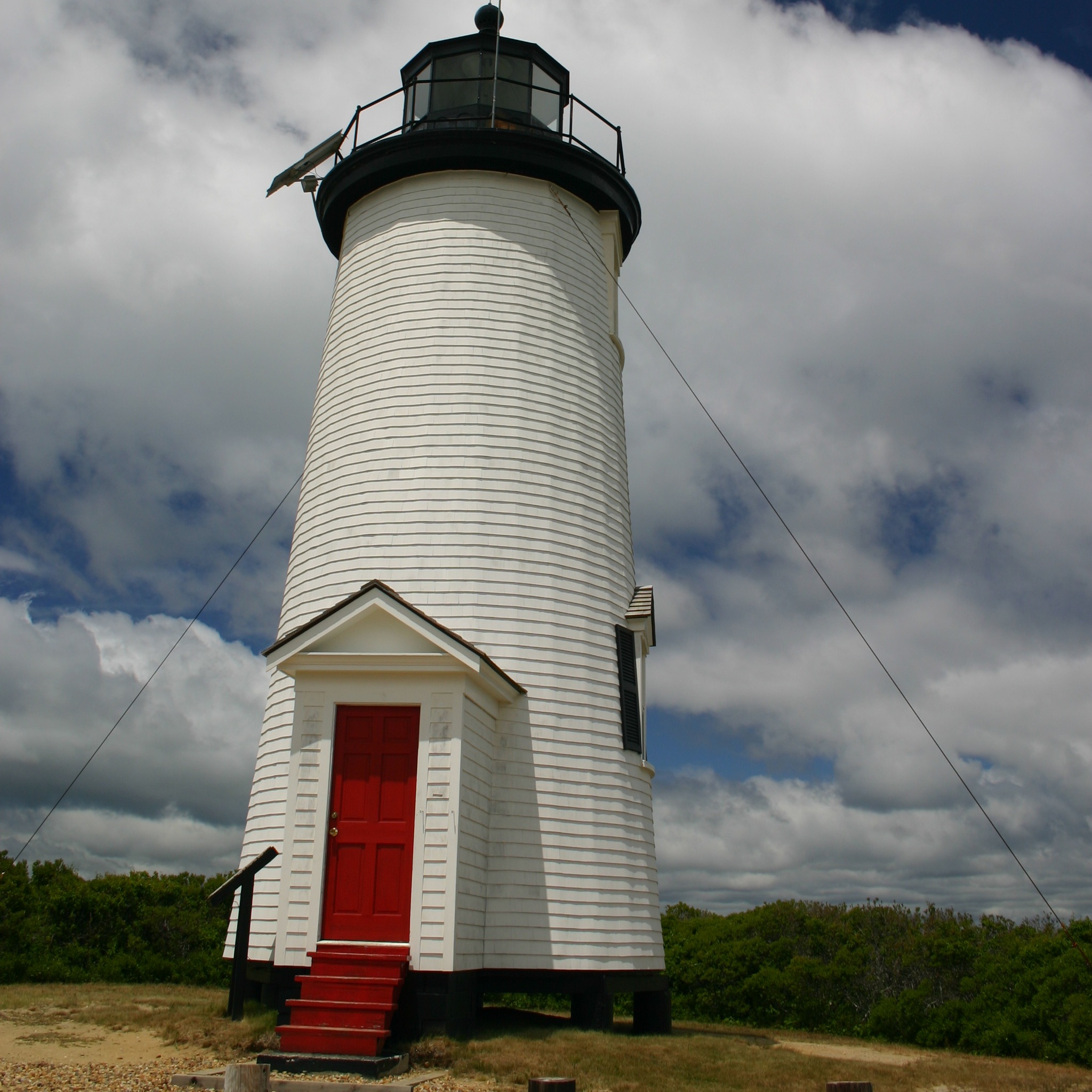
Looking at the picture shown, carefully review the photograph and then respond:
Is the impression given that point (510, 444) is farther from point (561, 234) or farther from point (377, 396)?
point (561, 234)

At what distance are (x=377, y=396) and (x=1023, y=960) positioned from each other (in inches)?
417

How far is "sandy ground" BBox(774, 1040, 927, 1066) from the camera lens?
382 inches

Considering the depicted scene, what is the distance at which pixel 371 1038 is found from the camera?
294 inches

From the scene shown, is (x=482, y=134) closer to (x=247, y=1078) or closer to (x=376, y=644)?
(x=376, y=644)

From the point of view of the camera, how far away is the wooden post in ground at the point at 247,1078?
600 cm

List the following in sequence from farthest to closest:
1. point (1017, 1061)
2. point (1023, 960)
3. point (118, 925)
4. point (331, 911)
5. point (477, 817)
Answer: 1. point (118, 925)
2. point (1023, 960)
3. point (1017, 1061)
4. point (477, 817)
5. point (331, 911)

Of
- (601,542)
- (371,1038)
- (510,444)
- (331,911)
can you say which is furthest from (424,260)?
(371,1038)

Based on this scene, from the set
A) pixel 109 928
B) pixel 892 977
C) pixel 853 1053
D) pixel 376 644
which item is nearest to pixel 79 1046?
pixel 376 644

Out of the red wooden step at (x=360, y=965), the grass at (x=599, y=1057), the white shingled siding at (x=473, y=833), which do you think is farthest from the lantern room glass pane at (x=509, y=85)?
the grass at (x=599, y=1057)

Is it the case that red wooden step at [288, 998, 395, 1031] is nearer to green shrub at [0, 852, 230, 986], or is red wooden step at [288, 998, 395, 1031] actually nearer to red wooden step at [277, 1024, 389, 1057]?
red wooden step at [277, 1024, 389, 1057]

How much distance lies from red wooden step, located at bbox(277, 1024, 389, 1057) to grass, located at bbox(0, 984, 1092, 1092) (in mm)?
337

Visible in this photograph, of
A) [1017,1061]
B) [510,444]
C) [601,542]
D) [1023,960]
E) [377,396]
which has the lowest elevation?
[1017,1061]

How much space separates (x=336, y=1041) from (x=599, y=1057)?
201cm

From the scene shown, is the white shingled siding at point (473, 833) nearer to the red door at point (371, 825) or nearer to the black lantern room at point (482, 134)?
the red door at point (371, 825)
